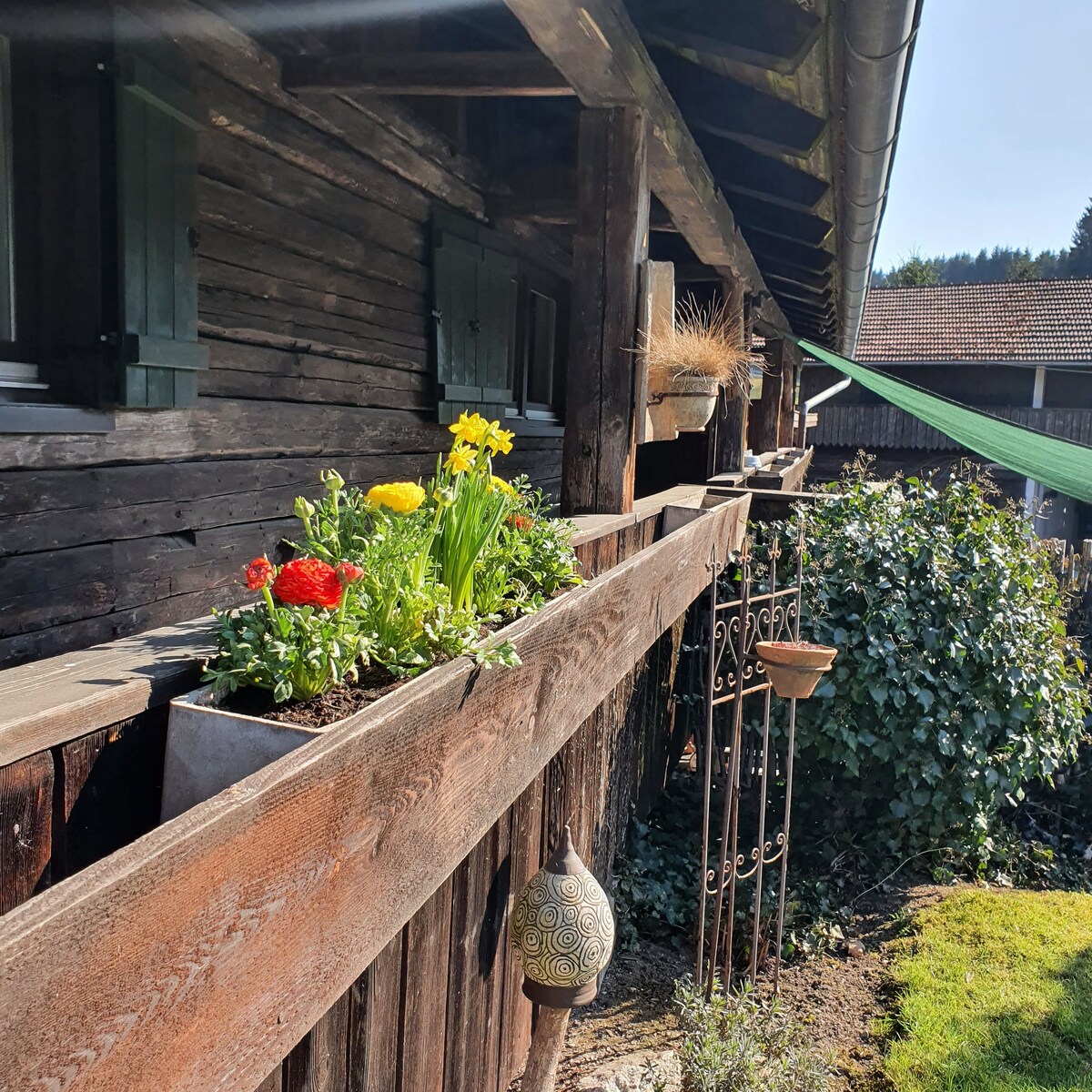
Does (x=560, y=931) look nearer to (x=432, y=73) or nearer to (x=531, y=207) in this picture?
(x=432, y=73)

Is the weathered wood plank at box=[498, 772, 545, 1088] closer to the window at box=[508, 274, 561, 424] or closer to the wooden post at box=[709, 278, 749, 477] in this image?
the window at box=[508, 274, 561, 424]

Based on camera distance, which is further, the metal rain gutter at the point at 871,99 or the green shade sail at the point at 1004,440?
the green shade sail at the point at 1004,440

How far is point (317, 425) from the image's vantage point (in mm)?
3869

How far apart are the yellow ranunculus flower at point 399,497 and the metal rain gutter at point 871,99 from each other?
1.88 metres

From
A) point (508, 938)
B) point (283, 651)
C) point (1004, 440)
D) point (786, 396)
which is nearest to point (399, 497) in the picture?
point (283, 651)

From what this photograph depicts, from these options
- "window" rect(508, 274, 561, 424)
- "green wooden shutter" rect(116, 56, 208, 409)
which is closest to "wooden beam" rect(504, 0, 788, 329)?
"green wooden shutter" rect(116, 56, 208, 409)

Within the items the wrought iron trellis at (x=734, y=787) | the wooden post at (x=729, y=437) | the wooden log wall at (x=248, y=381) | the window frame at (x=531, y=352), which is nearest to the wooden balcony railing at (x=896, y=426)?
the wooden post at (x=729, y=437)

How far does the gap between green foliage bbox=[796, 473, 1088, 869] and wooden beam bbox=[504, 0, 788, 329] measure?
1873mm

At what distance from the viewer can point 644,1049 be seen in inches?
136

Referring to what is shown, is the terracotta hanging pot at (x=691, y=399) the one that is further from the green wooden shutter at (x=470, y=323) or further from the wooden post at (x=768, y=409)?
the wooden post at (x=768, y=409)

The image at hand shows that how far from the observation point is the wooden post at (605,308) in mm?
3152

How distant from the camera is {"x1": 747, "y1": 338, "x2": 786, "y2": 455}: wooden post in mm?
10328

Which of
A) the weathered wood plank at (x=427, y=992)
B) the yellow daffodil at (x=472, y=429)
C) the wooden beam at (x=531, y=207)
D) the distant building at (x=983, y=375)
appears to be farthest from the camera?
the distant building at (x=983, y=375)

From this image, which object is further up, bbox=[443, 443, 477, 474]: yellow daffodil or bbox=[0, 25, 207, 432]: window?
bbox=[0, 25, 207, 432]: window
